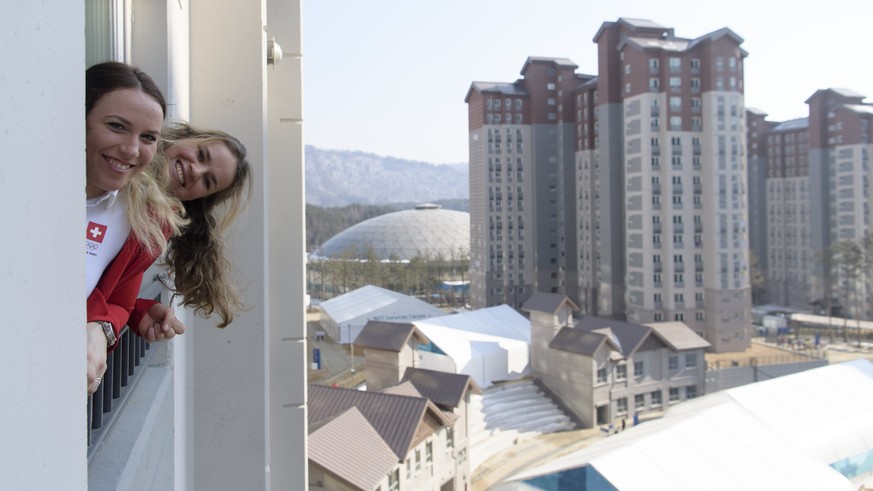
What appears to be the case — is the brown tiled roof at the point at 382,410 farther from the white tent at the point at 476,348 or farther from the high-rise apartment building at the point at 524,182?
the high-rise apartment building at the point at 524,182

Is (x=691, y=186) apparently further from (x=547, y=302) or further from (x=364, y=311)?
(x=364, y=311)

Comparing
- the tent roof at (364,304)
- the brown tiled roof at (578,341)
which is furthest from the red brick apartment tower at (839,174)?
the brown tiled roof at (578,341)

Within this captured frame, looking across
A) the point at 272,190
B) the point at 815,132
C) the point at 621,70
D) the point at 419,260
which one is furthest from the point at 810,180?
the point at 272,190

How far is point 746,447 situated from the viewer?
29.4 ft

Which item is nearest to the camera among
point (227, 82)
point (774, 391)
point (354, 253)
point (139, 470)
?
point (139, 470)

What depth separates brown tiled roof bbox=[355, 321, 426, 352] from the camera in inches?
559

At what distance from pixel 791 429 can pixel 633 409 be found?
6831mm

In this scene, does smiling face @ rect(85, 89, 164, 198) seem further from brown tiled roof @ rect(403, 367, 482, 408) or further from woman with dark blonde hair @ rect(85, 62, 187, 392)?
brown tiled roof @ rect(403, 367, 482, 408)

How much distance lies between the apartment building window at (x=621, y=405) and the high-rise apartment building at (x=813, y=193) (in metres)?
21.3

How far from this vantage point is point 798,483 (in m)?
8.00

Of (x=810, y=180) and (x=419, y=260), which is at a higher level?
(x=810, y=180)

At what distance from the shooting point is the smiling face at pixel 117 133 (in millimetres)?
946

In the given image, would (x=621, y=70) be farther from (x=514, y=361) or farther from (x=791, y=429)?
(x=791, y=429)

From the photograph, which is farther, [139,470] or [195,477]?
[195,477]
